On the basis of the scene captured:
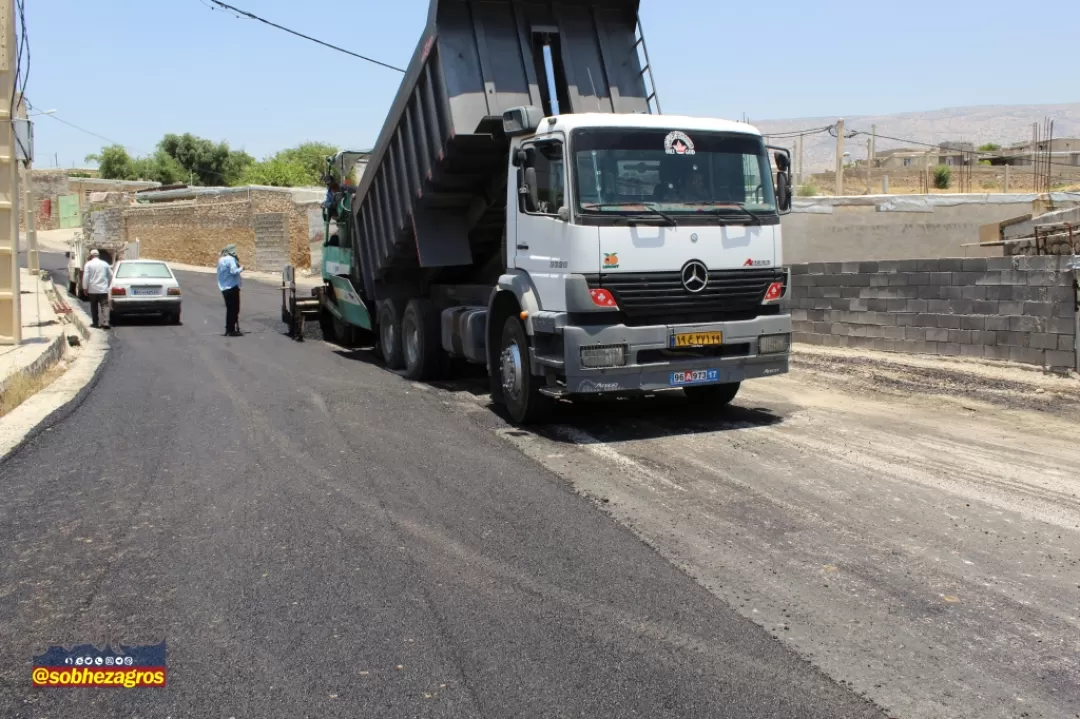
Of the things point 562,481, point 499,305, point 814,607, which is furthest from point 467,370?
point 814,607

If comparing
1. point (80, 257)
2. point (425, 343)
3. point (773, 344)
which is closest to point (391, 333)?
point (425, 343)

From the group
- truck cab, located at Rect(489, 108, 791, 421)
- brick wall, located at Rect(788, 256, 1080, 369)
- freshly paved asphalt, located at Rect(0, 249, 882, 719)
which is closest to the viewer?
freshly paved asphalt, located at Rect(0, 249, 882, 719)

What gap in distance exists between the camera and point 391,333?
43.3 ft

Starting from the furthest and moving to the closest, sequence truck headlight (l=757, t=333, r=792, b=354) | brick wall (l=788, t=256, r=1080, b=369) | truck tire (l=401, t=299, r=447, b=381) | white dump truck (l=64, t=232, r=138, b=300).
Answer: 1. white dump truck (l=64, t=232, r=138, b=300)
2. truck tire (l=401, t=299, r=447, b=381)
3. brick wall (l=788, t=256, r=1080, b=369)
4. truck headlight (l=757, t=333, r=792, b=354)

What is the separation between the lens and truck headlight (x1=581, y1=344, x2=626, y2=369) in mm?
8047

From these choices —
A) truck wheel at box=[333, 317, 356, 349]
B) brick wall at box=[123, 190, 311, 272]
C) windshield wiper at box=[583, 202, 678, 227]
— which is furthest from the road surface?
brick wall at box=[123, 190, 311, 272]

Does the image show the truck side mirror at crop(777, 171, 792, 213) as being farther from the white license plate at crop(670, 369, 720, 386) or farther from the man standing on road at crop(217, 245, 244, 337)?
the man standing on road at crop(217, 245, 244, 337)

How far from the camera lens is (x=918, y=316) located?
12273 mm

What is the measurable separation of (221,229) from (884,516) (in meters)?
40.4

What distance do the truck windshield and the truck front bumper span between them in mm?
980

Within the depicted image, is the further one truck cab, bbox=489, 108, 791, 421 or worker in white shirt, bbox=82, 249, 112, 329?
worker in white shirt, bbox=82, 249, 112, 329

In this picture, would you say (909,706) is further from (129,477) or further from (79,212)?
(79,212)

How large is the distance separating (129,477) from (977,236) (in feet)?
52.2

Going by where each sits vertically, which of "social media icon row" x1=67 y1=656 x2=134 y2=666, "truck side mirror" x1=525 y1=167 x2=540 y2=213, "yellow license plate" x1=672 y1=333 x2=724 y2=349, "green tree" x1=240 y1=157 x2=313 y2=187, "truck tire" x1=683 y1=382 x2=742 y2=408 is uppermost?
"green tree" x1=240 y1=157 x2=313 y2=187
